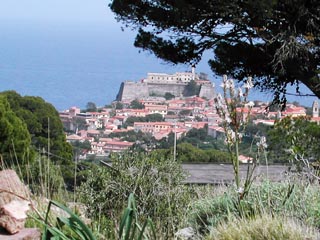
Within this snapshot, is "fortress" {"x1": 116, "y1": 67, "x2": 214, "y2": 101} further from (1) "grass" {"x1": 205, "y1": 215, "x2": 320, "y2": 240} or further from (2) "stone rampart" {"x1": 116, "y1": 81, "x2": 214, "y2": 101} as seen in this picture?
(1) "grass" {"x1": 205, "y1": 215, "x2": 320, "y2": 240}

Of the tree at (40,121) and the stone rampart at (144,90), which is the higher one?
the stone rampart at (144,90)

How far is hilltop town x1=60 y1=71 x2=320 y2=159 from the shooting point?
1268 centimetres

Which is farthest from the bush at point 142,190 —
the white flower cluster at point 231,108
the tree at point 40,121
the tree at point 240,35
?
the tree at point 40,121

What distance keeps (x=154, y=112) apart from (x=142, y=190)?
1323 cm

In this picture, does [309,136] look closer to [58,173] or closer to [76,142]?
[58,173]

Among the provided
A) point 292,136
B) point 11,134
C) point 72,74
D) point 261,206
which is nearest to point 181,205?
point 261,206

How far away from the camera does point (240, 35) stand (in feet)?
26.5

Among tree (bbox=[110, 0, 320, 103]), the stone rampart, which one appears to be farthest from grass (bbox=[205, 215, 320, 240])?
the stone rampart

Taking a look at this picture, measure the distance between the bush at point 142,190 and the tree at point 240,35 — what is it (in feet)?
10.6

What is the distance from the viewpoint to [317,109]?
9.65m

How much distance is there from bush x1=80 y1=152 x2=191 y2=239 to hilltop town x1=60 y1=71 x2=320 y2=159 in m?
4.91

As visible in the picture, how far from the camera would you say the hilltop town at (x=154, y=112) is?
12680 mm

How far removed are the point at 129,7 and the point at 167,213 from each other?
516cm

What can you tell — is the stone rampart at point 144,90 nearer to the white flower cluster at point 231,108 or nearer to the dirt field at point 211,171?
the dirt field at point 211,171
